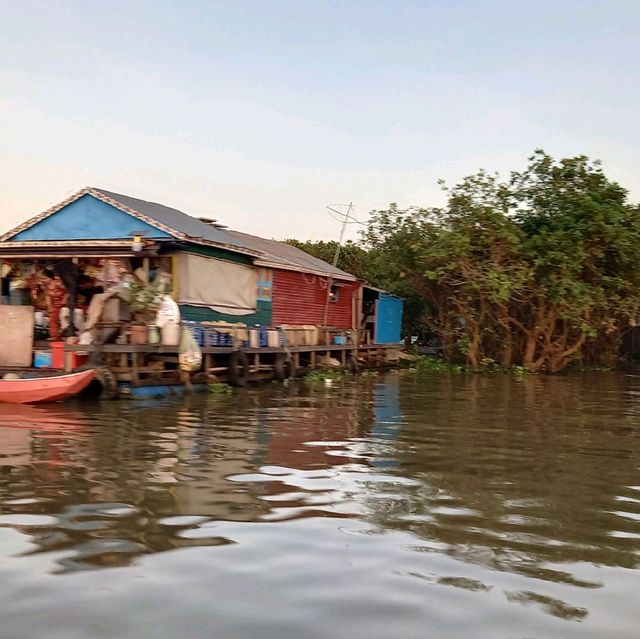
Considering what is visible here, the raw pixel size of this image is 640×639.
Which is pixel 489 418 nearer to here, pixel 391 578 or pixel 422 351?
pixel 391 578

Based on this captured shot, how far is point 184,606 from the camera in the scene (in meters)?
3.50

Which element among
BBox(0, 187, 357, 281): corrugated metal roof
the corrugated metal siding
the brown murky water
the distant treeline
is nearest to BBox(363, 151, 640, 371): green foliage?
the distant treeline

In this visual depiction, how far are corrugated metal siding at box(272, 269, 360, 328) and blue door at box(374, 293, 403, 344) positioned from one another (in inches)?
68.6

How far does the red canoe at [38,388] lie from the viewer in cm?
1171

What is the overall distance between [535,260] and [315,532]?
724 inches

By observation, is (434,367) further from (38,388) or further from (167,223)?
(38,388)

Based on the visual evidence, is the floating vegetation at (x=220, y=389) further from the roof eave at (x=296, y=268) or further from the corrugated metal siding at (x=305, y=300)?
the corrugated metal siding at (x=305, y=300)

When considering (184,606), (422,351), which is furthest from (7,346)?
(422,351)

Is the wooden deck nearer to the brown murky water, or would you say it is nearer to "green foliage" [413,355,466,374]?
"green foliage" [413,355,466,374]

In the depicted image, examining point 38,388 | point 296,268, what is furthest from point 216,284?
point 38,388

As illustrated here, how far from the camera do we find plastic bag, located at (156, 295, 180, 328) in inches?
548

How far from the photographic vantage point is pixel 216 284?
1652 centimetres

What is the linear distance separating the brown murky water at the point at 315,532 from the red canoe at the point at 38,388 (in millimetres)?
2139


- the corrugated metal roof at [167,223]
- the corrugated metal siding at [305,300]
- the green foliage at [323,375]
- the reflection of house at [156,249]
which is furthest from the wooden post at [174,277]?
the corrugated metal siding at [305,300]
